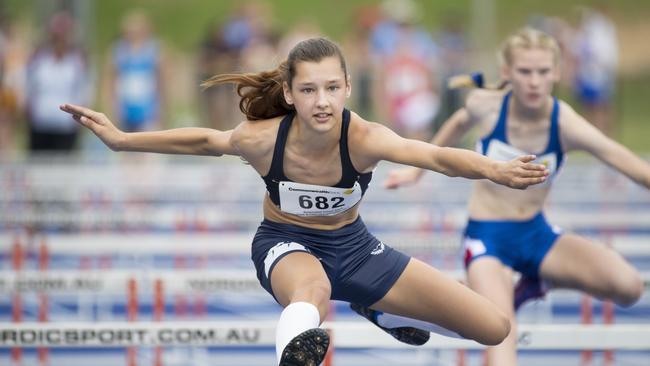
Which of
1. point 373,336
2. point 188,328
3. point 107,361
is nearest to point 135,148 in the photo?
point 188,328

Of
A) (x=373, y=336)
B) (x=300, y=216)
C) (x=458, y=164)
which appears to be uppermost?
(x=458, y=164)

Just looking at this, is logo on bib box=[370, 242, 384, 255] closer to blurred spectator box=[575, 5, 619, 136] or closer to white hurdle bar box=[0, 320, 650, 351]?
white hurdle bar box=[0, 320, 650, 351]

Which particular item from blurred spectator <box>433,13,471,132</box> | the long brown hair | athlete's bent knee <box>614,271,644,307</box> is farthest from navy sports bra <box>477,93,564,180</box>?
blurred spectator <box>433,13,471,132</box>

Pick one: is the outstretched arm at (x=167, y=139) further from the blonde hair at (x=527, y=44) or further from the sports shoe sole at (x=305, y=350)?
the blonde hair at (x=527, y=44)

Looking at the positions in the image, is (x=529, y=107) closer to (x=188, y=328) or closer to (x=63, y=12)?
(x=188, y=328)

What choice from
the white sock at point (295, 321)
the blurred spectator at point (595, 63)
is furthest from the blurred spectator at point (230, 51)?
the white sock at point (295, 321)

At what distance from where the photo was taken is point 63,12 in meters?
16.1

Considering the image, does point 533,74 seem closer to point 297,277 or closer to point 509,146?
point 509,146

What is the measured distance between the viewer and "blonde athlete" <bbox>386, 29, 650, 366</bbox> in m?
5.60

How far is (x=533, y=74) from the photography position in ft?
18.6

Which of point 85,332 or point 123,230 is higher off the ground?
point 85,332

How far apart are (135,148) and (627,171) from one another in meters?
2.27

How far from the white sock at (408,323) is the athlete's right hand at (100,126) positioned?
1.30 metres

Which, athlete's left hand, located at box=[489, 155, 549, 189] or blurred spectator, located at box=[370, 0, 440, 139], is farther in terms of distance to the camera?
blurred spectator, located at box=[370, 0, 440, 139]
